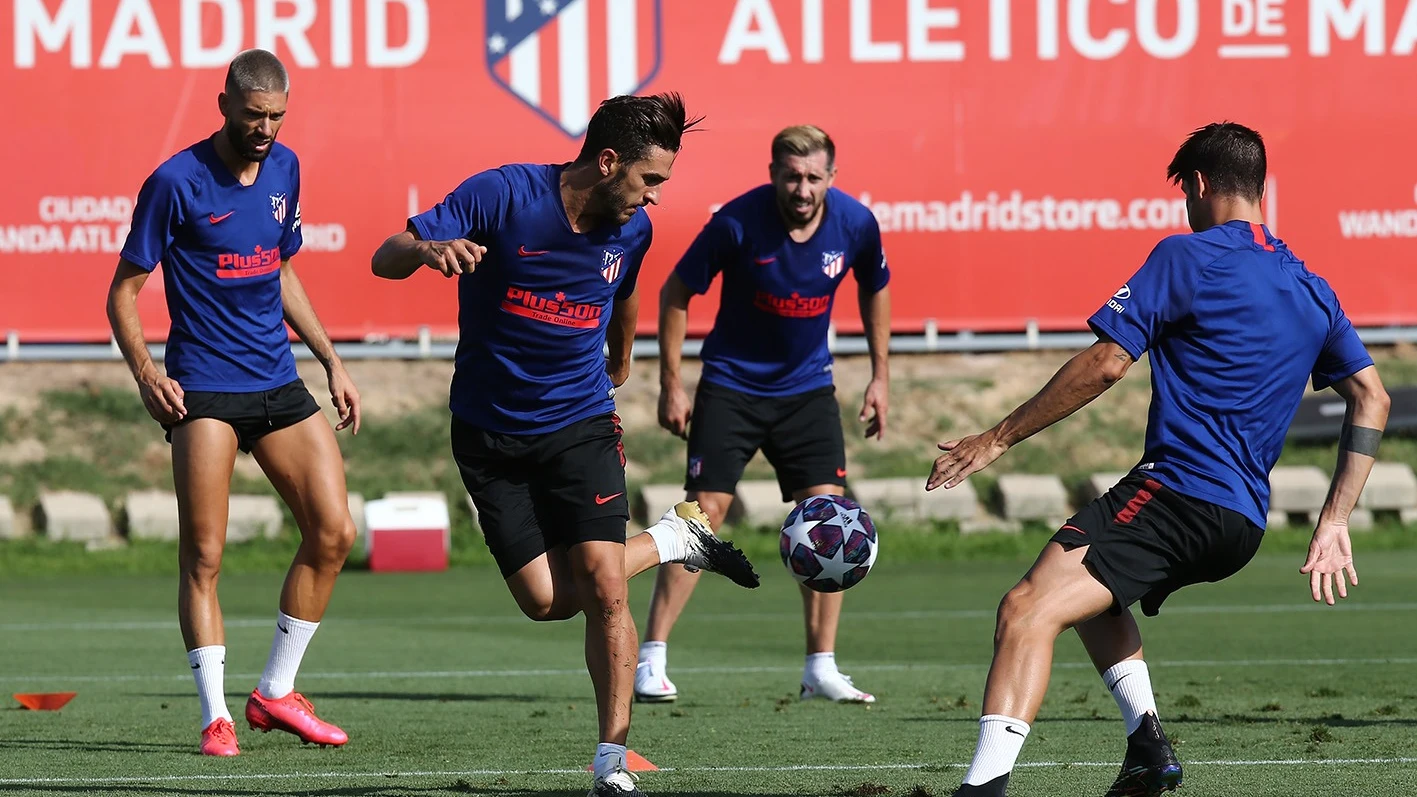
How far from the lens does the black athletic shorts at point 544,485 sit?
6.02 m

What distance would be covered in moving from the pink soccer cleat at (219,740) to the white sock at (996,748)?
9.82 ft

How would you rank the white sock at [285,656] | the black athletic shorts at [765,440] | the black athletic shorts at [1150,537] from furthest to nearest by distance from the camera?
1. the black athletic shorts at [765,440]
2. the white sock at [285,656]
3. the black athletic shorts at [1150,537]

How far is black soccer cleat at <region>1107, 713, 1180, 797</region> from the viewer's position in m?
5.35

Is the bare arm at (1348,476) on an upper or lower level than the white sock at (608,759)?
upper

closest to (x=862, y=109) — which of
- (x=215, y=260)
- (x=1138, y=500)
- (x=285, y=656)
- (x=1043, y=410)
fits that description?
(x=215, y=260)

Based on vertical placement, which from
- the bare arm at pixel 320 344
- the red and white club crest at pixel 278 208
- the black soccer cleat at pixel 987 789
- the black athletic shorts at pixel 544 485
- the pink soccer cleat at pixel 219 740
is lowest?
the pink soccer cleat at pixel 219 740

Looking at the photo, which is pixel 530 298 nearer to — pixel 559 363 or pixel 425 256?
pixel 559 363

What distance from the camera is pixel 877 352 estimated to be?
29.8ft

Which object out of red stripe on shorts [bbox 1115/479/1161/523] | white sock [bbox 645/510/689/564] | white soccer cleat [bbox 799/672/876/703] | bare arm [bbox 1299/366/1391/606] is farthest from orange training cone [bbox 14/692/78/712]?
bare arm [bbox 1299/366/1391/606]

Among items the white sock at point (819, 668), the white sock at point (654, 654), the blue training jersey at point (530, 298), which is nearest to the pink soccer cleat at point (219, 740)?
the blue training jersey at point (530, 298)

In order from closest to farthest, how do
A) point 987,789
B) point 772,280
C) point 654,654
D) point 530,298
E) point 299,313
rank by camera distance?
point 987,789
point 530,298
point 299,313
point 654,654
point 772,280

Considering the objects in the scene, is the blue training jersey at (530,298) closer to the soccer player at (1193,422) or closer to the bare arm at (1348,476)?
the soccer player at (1193,422)

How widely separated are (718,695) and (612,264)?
3.12m

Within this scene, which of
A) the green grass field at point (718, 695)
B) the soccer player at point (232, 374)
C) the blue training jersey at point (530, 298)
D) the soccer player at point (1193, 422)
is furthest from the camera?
the soccer player at point (232, 374)
